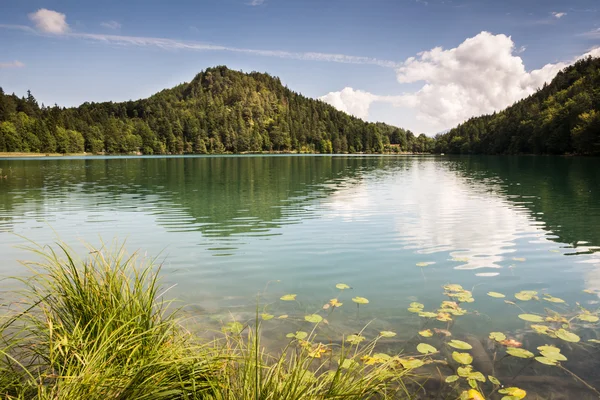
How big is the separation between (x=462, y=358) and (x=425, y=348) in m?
0.54

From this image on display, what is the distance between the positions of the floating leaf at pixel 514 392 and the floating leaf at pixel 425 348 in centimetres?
112

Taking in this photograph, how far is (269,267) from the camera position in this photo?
34.8 ft

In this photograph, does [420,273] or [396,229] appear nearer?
[420,273]

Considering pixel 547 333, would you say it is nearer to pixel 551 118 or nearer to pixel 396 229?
pixel 396 229

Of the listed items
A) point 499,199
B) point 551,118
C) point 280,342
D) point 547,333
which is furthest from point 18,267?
point 551,118

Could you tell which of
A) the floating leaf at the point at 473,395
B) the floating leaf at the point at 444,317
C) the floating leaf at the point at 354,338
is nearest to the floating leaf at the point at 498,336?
the floating leaf at the point at 444,317

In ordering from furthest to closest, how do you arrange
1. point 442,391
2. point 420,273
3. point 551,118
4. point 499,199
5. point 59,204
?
point 551,118 < point 499,199 < point 59,204 < point 420,273 < point 442,391

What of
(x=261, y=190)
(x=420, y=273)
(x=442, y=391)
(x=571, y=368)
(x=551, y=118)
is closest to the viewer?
(x=442, y=391)

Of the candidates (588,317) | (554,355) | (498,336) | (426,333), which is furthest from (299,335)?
(588,317)

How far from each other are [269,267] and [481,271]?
590cm

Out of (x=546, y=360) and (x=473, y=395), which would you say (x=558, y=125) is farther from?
(x=473, y=395)

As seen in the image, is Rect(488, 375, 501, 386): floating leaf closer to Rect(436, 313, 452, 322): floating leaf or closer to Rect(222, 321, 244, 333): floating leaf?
Rect(436, 313, 452, 322): floating leaf

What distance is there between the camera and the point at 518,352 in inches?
222

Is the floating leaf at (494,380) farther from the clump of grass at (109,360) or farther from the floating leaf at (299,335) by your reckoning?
the clump of grass at (109,360)
